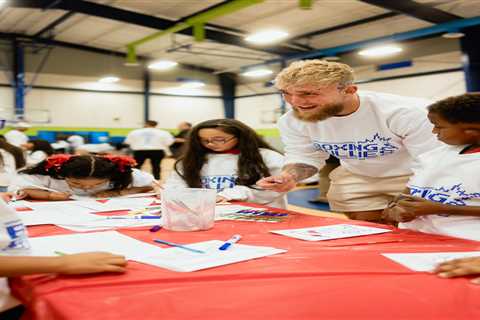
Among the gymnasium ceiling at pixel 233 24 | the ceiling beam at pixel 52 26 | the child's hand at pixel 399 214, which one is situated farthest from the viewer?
the ceiling beam at pixel 52 26

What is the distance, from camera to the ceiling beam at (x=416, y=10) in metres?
7.22

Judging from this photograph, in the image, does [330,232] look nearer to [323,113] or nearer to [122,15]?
[323,113]

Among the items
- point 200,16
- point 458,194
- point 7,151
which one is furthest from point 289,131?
point 200,16

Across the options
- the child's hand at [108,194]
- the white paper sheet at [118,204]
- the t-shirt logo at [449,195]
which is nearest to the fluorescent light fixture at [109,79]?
the child's hand at [108,194]

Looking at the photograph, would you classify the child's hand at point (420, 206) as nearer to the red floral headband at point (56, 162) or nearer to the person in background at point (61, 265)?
the person in background at point (61, 265)

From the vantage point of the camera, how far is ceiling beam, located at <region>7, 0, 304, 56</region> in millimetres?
7812

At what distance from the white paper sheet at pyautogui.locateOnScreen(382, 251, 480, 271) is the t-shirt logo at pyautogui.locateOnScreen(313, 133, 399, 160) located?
0.91m

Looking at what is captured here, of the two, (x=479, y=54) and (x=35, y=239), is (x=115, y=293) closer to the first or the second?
(x=35, y=239)

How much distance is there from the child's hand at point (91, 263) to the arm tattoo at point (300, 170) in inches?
48.9

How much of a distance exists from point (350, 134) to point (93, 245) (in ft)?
3.94

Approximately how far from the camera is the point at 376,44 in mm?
9438

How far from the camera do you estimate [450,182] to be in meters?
1.33

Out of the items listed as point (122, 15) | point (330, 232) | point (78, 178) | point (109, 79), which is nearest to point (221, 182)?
point (78, 178)

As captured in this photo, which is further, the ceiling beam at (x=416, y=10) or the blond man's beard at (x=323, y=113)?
the ceiling beam at (x=416, y=10)
